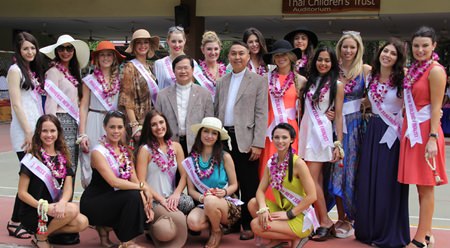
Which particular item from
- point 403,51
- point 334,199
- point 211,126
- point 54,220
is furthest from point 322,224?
point 54,220

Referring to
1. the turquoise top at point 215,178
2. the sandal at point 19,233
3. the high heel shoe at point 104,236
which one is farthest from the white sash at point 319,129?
the sandal at point 19,233

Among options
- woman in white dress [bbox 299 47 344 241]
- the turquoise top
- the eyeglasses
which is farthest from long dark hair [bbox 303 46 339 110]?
the eyeglasses

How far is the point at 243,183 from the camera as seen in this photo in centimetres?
459

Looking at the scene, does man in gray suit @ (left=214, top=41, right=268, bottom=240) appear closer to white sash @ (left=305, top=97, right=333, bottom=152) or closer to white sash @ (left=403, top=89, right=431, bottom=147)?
white sash @ (left=305, top=97, right=333, bottom=152)

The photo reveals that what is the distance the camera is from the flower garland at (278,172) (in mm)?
4078

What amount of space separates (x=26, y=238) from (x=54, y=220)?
679mm

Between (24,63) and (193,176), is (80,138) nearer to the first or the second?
(24,63)

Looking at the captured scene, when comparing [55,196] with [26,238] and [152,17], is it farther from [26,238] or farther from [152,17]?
[152,17]

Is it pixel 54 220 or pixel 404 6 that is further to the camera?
pixel 404 6

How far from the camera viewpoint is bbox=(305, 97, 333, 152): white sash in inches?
173

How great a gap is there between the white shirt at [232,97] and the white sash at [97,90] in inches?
39.9

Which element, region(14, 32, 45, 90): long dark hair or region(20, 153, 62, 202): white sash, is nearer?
region(20, 153, 62, 202): white sash

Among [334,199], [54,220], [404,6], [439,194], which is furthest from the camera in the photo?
[404,6]

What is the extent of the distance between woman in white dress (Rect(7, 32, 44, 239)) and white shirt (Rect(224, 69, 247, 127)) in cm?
158
